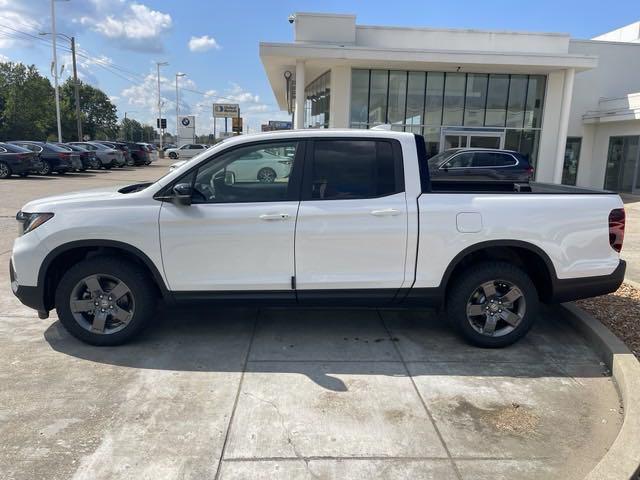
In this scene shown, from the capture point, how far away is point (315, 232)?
13.5 ft

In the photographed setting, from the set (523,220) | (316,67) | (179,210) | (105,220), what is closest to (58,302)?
(105,220)

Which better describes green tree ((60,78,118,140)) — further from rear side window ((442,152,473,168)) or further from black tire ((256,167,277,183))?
black tire ((256,167,277,183))

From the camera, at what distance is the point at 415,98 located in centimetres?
2042

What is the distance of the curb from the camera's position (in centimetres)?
275

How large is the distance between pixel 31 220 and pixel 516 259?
14.1 ft

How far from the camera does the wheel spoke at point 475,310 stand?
441 cm

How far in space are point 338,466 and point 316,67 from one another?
1897cm

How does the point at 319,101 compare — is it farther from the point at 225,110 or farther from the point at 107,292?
the point at 225,110

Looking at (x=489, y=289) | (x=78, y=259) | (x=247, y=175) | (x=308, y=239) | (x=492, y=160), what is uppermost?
(x=492, y=160)

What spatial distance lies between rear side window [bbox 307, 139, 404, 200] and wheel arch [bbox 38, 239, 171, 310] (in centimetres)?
151

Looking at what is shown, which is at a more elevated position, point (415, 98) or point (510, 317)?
point (415, 98)

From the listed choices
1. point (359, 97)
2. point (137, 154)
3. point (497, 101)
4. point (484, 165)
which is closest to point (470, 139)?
point (497, 101)

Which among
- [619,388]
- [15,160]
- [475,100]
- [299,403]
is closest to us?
[299,403]

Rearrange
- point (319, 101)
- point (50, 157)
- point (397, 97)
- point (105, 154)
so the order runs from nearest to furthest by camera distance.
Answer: point (397, 97) → point (319, 101) → point (50, 157) → point (105, 154)
